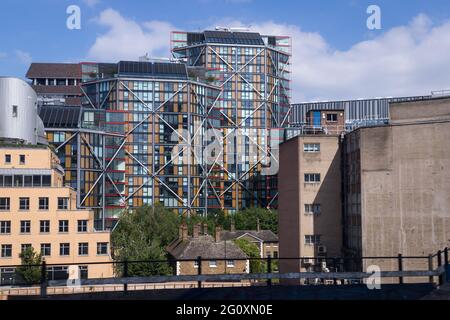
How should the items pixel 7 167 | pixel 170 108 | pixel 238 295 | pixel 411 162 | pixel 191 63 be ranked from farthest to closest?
pixel 191 63
pixel 170 108
pixel 7 167
pixel 411 162
pixel 238 295

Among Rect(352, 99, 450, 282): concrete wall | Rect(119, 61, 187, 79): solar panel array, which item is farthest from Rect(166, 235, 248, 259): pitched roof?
Rect(119, 61, 187, 79): solar panel array

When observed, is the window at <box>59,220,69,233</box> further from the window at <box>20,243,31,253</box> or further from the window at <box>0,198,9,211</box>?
the window at <box>0,198,9,211</box>

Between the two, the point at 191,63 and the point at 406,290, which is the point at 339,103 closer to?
the point at 191,63

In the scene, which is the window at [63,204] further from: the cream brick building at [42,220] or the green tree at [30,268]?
the green tree at [30,268]

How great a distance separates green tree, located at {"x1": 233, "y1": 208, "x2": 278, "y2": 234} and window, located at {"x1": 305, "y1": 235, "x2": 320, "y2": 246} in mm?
60850

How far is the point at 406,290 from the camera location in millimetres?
17219

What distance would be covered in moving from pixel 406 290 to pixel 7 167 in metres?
48.9

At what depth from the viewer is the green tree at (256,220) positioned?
121000 mm

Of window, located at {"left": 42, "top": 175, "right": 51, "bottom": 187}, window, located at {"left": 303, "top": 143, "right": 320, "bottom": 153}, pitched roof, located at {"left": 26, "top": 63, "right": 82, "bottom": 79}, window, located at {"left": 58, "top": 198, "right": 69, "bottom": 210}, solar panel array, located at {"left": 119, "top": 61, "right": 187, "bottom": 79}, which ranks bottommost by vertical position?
window, located at {"left": 58, "top": 198, "right": 69, "bottom": 210}

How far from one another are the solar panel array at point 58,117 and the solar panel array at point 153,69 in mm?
29960

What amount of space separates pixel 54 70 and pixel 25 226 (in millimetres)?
133339

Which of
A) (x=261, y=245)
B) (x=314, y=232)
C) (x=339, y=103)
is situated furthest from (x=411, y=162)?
(x=339, y=103)

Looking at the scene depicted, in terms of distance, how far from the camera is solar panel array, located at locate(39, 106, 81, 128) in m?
101
